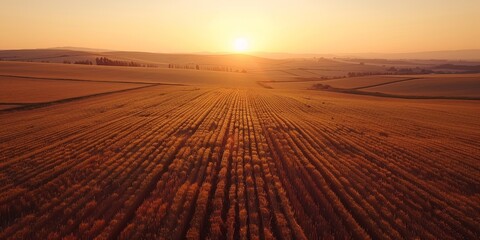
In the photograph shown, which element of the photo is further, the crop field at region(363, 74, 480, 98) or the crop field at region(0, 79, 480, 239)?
the crop field at region(363, 74, 480, 98)

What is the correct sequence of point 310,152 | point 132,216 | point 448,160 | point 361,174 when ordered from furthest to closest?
point 310,152 < point 448,160 < point 361,174 < point 132,216

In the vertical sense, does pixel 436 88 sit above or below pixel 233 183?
above

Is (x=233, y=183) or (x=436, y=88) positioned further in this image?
(x=436, y=88)

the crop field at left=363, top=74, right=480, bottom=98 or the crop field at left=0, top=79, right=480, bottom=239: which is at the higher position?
the crop field at left=363, top=74, right=480, bottom=98

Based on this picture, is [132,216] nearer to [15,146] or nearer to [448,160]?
[15,146]

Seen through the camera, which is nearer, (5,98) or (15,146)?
(15,146)

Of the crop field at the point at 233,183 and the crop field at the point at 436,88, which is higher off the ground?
the crop field at the point at 436,88

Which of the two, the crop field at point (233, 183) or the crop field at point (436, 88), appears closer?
the crop field at point (233, 183)

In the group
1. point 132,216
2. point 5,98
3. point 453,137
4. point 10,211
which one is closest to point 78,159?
point 10,211
